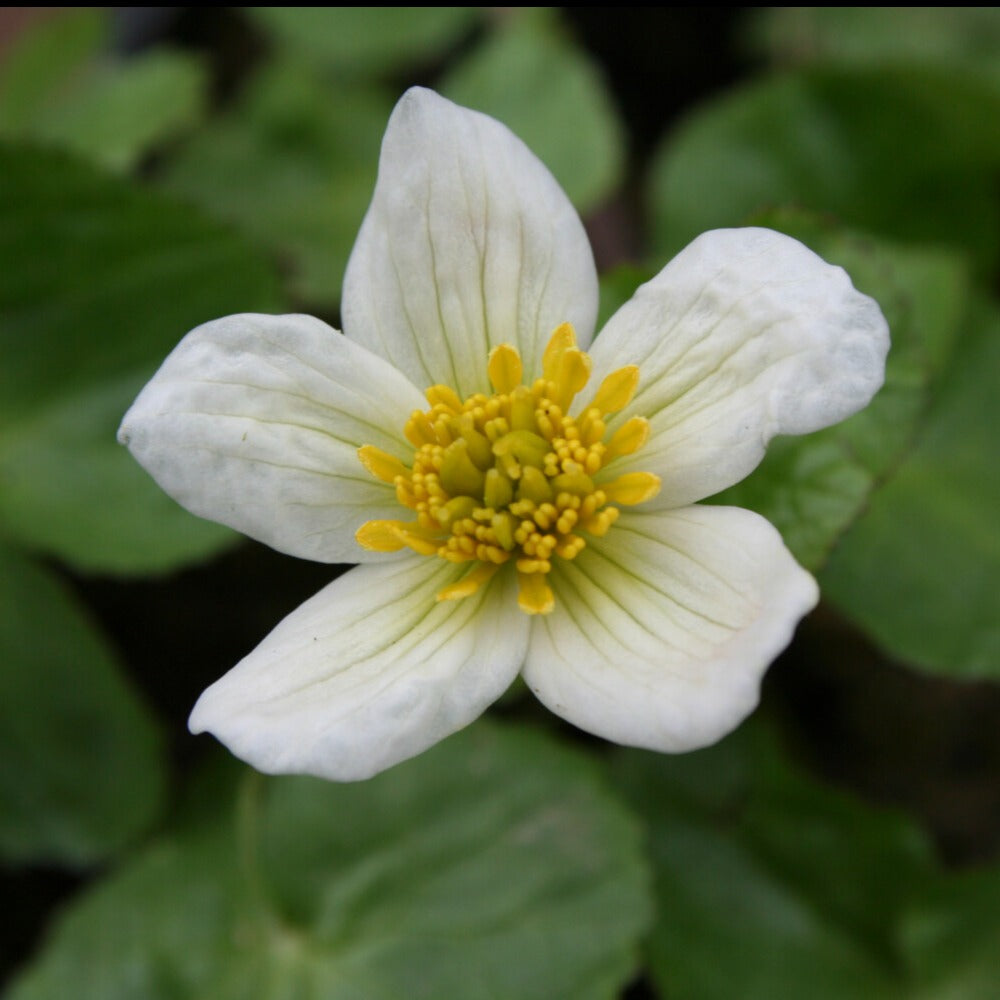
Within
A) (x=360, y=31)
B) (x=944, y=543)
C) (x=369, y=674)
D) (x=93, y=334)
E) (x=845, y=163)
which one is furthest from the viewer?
(x=360, y=31)

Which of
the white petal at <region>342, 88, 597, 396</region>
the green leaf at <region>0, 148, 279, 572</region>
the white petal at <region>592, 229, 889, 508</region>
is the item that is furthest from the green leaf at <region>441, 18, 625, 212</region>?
the white petal at <region>592, 229, 889, 508</region>

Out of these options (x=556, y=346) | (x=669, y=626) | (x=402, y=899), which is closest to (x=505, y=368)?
(x=556, y=346)

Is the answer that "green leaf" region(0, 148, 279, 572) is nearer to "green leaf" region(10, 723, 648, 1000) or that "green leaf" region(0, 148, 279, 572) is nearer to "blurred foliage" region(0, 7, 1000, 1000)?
"blurred foliage" region(0, 7, 1000, 1000)

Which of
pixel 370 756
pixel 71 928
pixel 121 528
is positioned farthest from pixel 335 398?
pixel 71 928

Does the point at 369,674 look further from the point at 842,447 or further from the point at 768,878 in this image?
the point at 768,878

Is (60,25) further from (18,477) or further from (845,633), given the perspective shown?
(845,633)

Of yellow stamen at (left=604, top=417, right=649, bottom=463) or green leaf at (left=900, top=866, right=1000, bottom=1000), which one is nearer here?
yellow stamen at (left=604, top=417, right=649, bottom=463)
